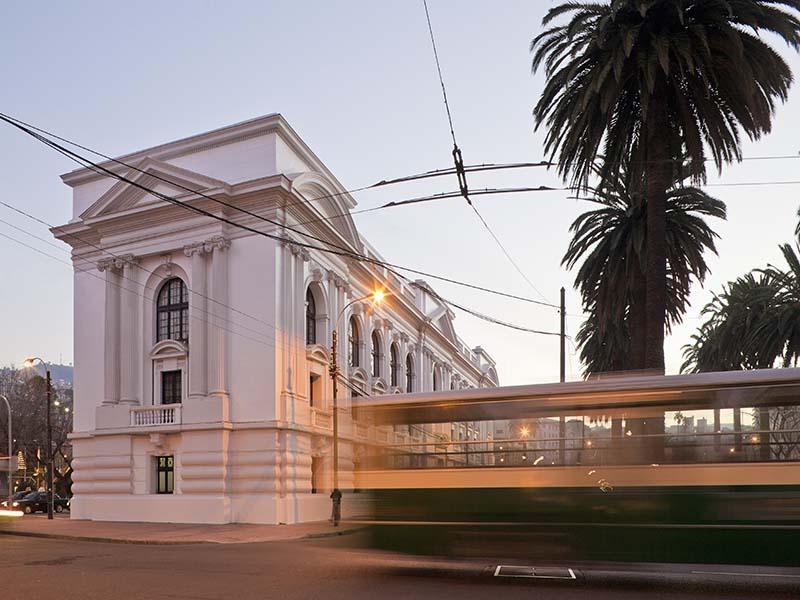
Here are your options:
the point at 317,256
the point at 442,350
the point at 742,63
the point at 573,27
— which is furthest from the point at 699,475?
the point at 442,350

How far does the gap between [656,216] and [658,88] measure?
11.4 ft

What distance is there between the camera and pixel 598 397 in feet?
41.5

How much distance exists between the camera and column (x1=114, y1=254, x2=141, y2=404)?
1385 inches

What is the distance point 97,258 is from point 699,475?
3094cm

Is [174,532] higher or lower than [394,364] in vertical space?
lower

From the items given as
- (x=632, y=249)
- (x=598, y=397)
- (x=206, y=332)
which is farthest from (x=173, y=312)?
(x=598, y=397)

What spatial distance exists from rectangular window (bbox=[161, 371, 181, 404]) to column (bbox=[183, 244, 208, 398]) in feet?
5.87

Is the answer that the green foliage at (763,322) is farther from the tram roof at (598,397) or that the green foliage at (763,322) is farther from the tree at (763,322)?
the tram roof at (598,397)

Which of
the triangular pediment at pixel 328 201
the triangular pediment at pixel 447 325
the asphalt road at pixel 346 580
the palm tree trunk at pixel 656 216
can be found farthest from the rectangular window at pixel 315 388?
the triangular pediment at pixel 447 325

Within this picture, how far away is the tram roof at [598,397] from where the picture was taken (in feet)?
39.0

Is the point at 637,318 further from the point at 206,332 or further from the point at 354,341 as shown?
the point at 354,341

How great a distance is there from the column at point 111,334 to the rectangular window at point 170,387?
2055mm

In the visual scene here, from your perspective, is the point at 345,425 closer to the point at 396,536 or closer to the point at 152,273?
the point at 396,536

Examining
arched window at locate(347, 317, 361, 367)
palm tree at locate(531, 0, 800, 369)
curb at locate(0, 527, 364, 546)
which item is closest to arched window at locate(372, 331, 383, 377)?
arched window at locate(347, 317, 361, 367)
